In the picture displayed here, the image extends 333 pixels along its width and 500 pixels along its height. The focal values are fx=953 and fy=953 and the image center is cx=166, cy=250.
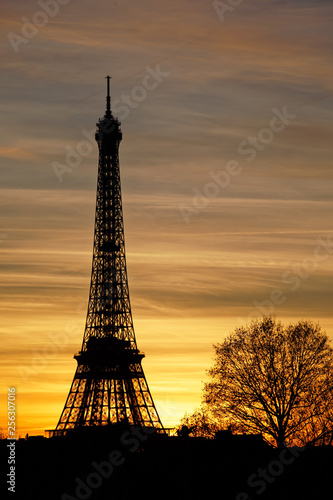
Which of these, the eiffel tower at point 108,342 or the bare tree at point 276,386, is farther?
the eiffel tower at point 108,342

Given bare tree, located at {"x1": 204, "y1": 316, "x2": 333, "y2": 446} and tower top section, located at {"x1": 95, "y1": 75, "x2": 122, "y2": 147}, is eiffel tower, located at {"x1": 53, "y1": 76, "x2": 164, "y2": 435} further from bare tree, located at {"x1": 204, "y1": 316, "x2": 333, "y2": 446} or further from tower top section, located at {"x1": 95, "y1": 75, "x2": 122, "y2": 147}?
bare tree, located at {"x1": 204, "y1": 316, "x2": 333, "y2": 446}

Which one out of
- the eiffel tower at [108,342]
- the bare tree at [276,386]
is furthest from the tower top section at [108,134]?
the bare tree at [276,386]

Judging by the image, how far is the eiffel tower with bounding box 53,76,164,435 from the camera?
11612 cm

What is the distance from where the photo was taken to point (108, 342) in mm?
119375

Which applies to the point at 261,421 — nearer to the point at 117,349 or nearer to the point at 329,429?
the point at 329,429

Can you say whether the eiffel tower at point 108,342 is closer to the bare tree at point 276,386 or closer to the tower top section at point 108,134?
the tower top section at point 108,134

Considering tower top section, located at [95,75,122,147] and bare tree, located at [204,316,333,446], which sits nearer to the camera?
bare tree, located at [204,316,333,446]

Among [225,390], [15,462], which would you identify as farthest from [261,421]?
[15,462]

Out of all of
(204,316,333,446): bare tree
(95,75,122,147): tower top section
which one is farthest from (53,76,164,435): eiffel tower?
(204,316,333,446): bare tree

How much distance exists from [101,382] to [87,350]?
4489 mm

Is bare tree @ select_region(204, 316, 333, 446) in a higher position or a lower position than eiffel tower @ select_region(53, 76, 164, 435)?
lower

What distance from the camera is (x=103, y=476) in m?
72.1

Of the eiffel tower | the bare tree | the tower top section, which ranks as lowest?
the bare tree

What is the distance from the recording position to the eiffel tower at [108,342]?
381 feet
